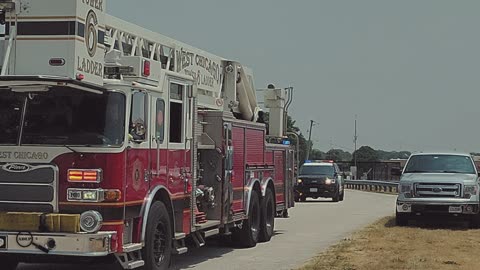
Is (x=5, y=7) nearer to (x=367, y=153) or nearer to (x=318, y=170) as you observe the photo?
(x=318, y=170)

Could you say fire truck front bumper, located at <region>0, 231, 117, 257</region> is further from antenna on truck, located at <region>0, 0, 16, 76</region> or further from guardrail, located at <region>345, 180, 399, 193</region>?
guardrail, located at <region>345, 180, 399, 193</region>

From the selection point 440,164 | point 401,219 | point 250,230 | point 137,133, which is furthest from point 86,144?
point 440,164

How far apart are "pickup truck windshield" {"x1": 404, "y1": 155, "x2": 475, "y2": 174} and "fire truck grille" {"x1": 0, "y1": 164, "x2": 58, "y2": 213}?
40.0 feet

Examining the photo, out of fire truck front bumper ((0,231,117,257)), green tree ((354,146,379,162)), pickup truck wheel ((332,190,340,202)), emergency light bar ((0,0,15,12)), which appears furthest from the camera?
green tree ((354,146,379,162))

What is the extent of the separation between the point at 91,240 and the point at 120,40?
3649 millimetres

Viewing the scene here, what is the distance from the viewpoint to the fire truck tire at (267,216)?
52.7ft

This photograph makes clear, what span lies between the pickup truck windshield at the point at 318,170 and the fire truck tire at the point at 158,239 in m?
23.7

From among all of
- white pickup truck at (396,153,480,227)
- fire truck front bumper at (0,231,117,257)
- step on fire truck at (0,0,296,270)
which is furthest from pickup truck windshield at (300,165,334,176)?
fire truck front bumper at (0,231,117,257)

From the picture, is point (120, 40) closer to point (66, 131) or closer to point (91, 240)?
point (66, 131)

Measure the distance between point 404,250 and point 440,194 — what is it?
15.7 ft

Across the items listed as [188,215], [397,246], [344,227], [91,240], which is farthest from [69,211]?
[344,227]

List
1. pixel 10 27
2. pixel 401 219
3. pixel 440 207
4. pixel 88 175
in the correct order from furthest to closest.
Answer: pixel 401 219, pixel 440 207, pixel 88 175, pixel 10 27

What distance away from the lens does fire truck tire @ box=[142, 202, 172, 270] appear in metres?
10.1

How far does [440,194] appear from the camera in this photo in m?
18.5
